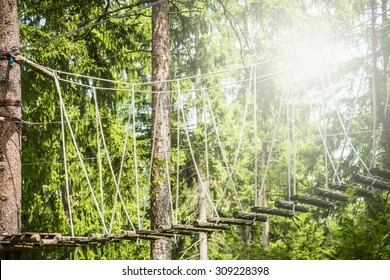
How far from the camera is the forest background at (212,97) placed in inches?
270

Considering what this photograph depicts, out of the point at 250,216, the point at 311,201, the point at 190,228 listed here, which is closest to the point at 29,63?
the point at 190,228

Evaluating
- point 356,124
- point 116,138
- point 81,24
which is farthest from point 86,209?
point 356,124

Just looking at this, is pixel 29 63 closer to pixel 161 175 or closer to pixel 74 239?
pixel 74 239

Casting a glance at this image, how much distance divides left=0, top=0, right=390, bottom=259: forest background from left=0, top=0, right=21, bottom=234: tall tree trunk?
1.19 metres

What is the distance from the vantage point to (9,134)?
4.89 metres

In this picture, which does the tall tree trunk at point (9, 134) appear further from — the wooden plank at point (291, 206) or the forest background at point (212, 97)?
the wooden plank at point (291, 206)

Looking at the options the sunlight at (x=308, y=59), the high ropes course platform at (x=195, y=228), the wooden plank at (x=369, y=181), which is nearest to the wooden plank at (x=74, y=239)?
the high ropes course platform at (x=195, y=228)

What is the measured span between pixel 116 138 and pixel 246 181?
5252mm

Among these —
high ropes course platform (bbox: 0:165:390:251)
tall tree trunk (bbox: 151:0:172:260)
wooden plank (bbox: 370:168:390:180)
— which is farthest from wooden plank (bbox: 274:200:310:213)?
tall tree trunk (bbox: 151:0:172:260)

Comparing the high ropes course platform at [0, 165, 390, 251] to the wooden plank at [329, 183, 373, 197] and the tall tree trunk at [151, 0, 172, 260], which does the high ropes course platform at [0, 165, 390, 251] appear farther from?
the tall tree trunk at [151, 0, 172, 260]

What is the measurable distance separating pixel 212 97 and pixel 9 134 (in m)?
6.00

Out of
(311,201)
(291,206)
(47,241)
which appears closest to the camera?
(311,201)

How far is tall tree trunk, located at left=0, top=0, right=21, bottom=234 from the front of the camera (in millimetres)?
4812

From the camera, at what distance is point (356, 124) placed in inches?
336
